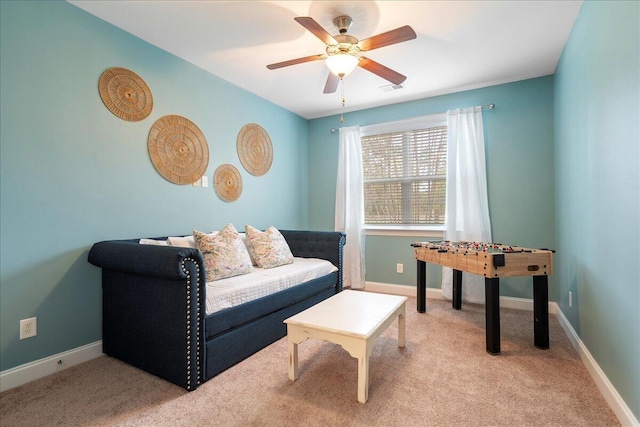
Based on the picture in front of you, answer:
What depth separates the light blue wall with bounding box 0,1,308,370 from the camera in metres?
1.88

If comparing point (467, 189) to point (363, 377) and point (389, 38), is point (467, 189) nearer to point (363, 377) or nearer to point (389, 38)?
point (389, 38)

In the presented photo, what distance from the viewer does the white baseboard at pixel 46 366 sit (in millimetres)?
1841

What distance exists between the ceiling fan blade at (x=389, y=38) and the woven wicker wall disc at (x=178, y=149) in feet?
5.78

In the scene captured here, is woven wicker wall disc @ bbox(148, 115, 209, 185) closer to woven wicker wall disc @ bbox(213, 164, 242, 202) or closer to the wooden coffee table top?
woven wicker wall disc @ bbox(213, 164, 242, 202)

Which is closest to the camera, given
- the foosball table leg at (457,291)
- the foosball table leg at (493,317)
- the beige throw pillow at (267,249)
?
the foosball table leg at (493,317)

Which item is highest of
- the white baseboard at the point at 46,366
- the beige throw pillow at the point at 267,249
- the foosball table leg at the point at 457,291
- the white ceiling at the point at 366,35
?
the white ceiling at the point at 366,35

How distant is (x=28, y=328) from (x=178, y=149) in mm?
1675

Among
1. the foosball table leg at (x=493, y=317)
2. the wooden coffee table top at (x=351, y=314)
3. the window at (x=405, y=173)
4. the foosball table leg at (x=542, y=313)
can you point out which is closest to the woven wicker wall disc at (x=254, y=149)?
the window at (x=405, y=173)

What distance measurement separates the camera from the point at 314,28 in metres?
1.87

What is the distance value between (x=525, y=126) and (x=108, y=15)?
3.94 meters

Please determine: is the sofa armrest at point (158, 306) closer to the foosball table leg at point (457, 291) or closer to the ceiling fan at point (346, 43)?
the ceiling fan at point (346, 43)

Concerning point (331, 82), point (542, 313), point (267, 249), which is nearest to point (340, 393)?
point (267, 249)

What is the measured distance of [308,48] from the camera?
2.66 m

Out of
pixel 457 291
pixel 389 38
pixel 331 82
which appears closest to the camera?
pixel 389 38
